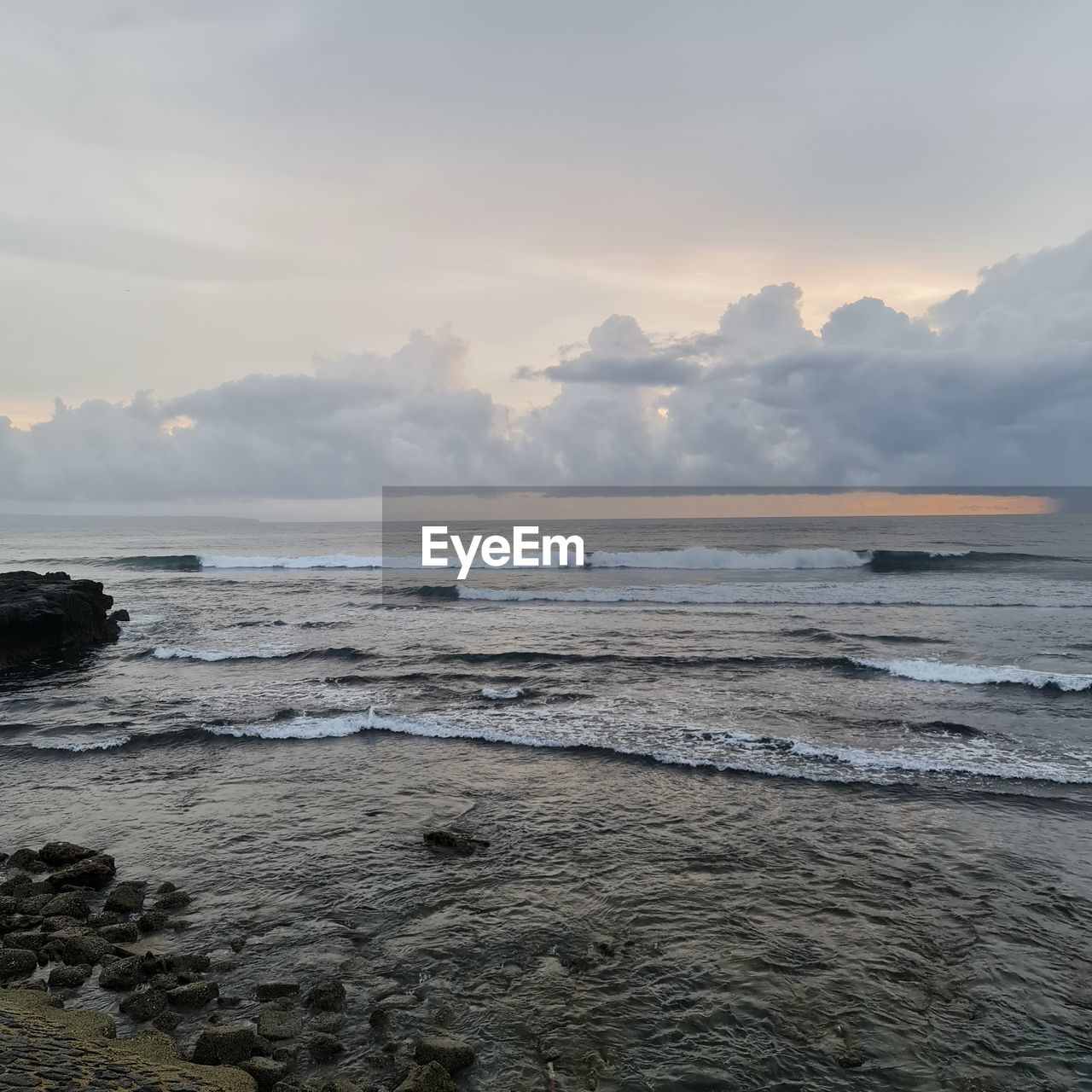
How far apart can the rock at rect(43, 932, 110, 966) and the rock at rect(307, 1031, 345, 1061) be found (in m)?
3.00

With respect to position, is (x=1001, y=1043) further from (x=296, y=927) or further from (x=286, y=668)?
(x=286, y=668)

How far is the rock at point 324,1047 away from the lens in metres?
6.23

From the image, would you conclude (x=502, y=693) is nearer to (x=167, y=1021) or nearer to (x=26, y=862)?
(x=26, y=862)

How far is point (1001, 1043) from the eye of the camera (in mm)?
6438

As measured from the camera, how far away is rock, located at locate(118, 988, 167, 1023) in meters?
6.69

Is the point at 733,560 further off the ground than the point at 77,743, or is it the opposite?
the point at 733,560

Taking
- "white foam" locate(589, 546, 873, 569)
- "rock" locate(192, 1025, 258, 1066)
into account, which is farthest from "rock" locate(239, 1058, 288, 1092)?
"white foam" locate(589, 546, 873, 569)

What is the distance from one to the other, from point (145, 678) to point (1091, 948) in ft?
75.8

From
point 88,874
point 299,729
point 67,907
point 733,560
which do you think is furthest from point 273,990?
point 733,560

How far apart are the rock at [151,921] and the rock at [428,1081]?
4.17 m

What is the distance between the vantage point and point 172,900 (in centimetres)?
888

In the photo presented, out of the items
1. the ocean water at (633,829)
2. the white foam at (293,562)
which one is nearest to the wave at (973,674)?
the ocean water at (633,829)

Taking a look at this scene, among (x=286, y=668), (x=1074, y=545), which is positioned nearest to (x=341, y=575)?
(x=286, y=668)

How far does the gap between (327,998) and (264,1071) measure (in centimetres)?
117
